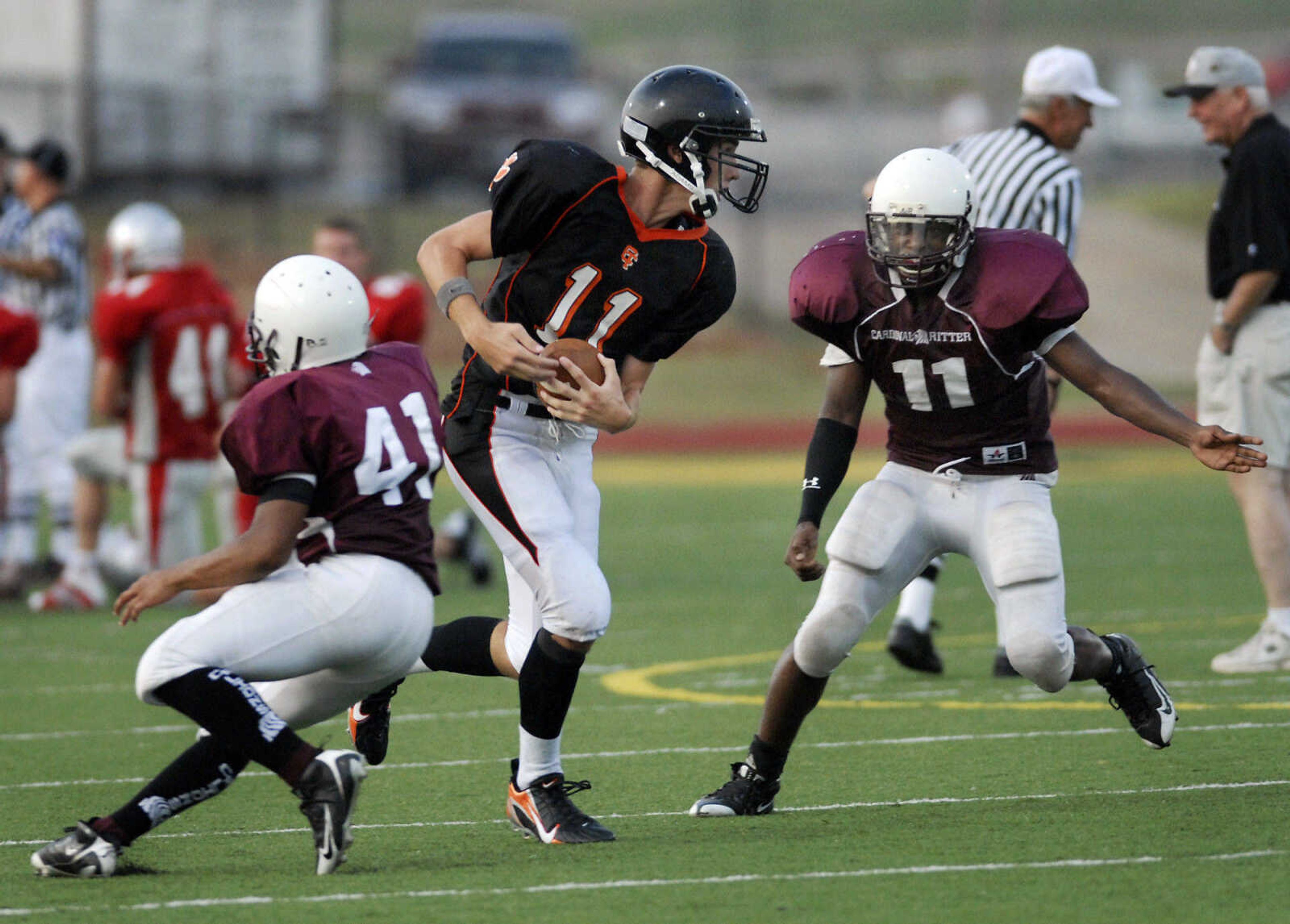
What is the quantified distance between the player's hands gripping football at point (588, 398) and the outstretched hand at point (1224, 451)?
1.43m

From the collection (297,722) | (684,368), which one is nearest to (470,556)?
(297,722)

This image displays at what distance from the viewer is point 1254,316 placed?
735 cm

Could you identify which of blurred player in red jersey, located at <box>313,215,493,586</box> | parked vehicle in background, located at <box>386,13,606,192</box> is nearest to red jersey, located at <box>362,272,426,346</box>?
blurred player in red jersey, located at <box>313,215,493,586</box>

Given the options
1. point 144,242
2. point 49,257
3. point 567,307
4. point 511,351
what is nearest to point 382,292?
point 144,242

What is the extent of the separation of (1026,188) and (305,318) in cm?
344

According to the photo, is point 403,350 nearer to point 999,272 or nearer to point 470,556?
point 999,272

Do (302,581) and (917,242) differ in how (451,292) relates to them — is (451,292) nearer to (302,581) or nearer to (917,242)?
(302,581)

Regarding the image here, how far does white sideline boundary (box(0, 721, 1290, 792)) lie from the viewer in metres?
6.05

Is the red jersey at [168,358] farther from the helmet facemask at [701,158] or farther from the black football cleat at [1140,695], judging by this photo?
the black football cleat at [1140,695]

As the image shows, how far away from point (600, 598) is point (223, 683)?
3.32ft

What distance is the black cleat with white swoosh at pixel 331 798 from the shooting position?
173 inches

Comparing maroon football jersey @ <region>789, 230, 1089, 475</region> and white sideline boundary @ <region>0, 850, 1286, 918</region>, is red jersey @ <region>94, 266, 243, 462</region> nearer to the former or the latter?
maroon football jersey @ <region>789, 230, 1089, 475</region>

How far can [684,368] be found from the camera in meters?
22.6

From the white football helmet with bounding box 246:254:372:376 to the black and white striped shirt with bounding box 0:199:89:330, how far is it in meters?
6.00
